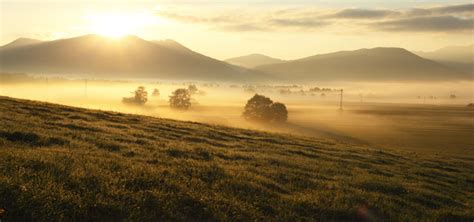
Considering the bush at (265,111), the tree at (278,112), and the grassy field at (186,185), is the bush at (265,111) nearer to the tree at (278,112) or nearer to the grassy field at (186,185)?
the tree at (278,112)

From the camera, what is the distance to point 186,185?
14.6 metres

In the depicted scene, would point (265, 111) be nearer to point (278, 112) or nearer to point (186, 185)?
point (278, 112)

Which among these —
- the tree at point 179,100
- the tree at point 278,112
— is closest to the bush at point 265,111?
the tree at point 278,112

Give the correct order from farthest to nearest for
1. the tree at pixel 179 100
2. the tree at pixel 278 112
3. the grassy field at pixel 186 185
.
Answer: the tree at pixel 179 100
the tree at pixel 278 112
the grassy field at pixel 186 185

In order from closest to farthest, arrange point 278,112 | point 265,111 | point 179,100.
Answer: point 265,111, point 278,112, point 179,100

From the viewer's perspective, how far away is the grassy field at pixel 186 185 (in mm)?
11406

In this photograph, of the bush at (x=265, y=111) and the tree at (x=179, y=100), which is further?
the tree at (x=179, y=100)

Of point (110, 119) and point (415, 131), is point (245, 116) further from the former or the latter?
point (110, 119)

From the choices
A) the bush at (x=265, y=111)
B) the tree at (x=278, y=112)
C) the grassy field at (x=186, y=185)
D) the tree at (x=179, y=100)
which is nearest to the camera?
the grassy field at (x=186, y=185)

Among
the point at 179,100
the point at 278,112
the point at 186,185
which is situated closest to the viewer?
the point at 186,185

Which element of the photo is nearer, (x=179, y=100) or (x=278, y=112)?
(x=278, y=112)

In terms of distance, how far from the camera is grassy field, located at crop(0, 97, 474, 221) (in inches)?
449

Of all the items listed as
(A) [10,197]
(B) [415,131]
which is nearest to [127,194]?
(A) [10,197]

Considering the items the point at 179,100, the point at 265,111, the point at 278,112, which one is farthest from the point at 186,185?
the point at 179,100
